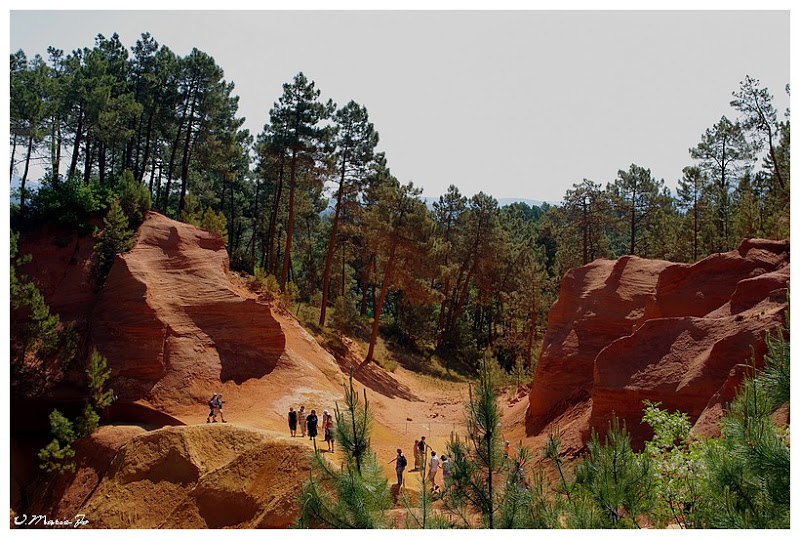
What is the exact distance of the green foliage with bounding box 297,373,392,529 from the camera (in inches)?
316

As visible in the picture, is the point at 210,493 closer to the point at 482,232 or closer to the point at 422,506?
the point at 422,506

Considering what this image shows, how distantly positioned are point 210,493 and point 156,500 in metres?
1.72

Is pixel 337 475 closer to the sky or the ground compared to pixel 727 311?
closer to the ground

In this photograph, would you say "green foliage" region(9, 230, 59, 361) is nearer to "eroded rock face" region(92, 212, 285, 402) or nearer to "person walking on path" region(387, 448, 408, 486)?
"eroded rock face" region(92, 212, 285, 402)

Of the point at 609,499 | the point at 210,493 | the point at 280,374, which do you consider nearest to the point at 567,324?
the point at 280,374

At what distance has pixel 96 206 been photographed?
25.6 meters

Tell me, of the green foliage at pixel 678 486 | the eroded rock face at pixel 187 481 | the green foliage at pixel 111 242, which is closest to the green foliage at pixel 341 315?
the green foliage at pixel 111 242

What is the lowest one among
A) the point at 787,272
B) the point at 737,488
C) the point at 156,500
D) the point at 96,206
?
the point at 156,500

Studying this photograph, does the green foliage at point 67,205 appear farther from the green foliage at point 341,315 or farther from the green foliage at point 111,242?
the green foliage at point 341,315

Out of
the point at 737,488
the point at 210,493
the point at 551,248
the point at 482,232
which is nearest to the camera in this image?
the point at 737,488

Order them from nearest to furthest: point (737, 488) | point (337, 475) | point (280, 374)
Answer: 1. point (737, 488)
2. point (337, 475)
3. point (280, 374)

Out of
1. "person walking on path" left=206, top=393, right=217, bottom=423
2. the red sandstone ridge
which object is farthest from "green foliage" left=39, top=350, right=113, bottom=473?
the red sandstone ridge

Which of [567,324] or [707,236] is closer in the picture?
[567,324]

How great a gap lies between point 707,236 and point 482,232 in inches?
651
